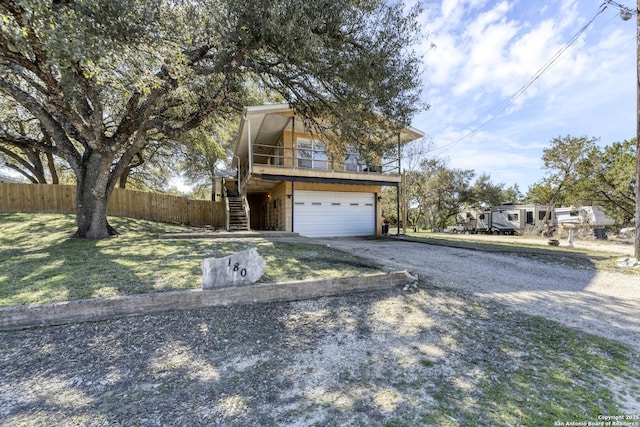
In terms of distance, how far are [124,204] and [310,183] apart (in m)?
10.5

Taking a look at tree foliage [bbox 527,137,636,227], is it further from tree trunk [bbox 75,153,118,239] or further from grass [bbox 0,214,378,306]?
tree trunk [bbox 75,153,118,239]

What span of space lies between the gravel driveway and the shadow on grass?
590 millimetres

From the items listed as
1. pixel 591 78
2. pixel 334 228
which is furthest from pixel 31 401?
pixel 591 78

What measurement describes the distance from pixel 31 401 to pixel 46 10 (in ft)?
17.9

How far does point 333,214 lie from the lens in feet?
49.5

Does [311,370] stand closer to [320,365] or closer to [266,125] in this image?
[320,365]

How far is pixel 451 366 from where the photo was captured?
2.61 metres

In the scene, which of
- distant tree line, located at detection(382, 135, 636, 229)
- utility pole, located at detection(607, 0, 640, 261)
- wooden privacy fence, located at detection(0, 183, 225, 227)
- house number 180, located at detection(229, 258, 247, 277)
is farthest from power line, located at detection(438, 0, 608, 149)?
wooden privacy fence, located at detection(0, 183, 225, 227)

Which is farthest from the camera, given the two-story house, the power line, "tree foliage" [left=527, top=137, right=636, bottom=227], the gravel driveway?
"tree foliage" [left=527, top=137, right=636, bottom=227]

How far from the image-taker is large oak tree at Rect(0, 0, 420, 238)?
4719mm

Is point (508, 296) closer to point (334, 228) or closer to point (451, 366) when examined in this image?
→ point (451, 366)

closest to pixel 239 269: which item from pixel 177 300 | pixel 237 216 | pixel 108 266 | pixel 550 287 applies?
pixel 177 300

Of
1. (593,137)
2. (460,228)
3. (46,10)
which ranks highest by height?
(593,137)

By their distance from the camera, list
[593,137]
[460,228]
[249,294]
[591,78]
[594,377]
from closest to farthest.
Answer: [594,377] < [249,294] < [591,78] < [593,137] < [460,228]
